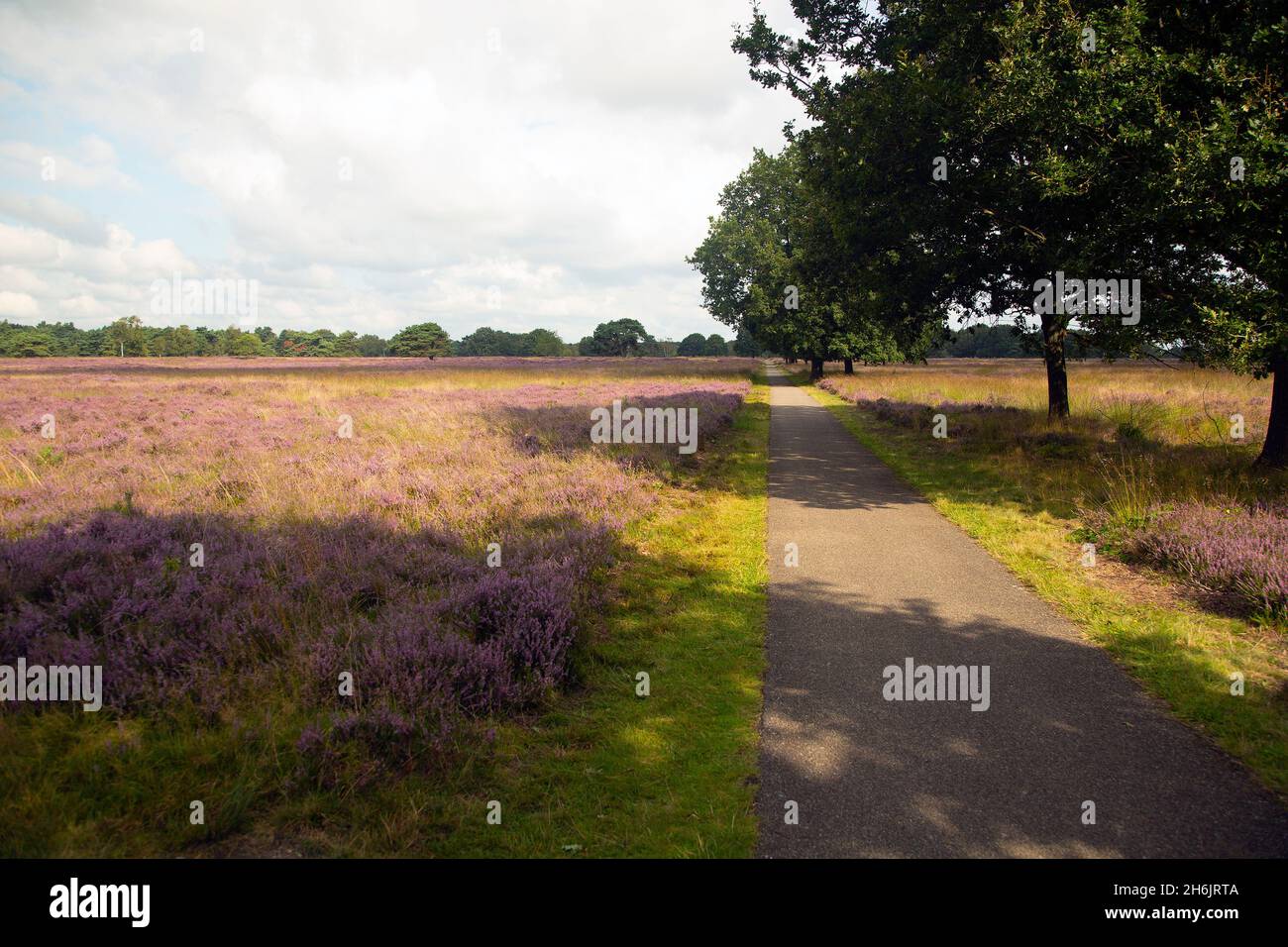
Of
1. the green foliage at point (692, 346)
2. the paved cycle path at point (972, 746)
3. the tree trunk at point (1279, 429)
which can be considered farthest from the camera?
the green foliage at point (692, 346)

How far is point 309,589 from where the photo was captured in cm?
581

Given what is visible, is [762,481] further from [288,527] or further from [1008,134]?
[288,527]

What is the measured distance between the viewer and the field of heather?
390 cm

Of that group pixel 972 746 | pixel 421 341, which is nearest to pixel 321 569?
pixel 972 746

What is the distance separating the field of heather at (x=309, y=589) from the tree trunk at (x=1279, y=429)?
9.69 metres

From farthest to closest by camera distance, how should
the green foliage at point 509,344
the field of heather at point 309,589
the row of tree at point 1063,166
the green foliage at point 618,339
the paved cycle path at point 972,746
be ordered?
1. the green foliage at point 509,344
2. the green foliage at point 618,339
3. the row of tree at point 1063,166
4. the field of heather at point 309,589
5. the paved cycle path at point 972,746

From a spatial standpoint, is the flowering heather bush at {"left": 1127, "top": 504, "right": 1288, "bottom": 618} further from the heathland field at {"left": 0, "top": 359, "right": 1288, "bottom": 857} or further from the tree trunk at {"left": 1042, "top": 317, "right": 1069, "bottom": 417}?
the tree trunk at {"left": 1042, "top": 317, "right": 1069, "bottom": 417}

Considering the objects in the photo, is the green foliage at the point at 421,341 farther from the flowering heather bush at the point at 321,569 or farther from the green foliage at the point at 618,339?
the flowering heather bush at the point at 321,569

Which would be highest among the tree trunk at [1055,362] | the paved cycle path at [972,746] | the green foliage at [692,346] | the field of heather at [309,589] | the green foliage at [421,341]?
the green foliage at [692,346]

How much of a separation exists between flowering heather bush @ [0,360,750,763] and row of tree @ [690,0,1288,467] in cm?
735

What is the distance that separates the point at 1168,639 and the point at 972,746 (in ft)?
9.52

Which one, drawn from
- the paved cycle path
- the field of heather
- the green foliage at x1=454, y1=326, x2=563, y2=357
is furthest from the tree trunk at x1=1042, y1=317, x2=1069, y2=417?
the green foliage at x1=454, y1=326, x2=563, y2=357

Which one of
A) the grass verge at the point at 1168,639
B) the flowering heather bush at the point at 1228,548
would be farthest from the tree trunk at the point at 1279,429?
the grass verge at the point at 1168,639

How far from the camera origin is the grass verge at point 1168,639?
4.26 metres
